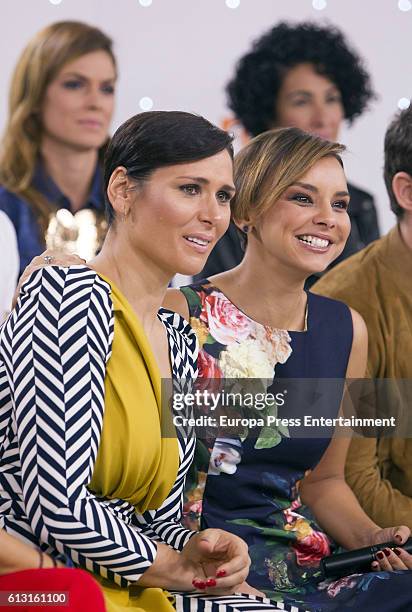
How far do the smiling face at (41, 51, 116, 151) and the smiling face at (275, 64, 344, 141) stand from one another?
0.56 meters

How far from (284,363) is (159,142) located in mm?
535

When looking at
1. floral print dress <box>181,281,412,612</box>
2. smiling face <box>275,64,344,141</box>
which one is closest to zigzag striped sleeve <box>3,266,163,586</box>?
floral print dress <box>181,281,412,612</box>

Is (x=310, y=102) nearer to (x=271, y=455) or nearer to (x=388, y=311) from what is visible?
(x=388, y=311)

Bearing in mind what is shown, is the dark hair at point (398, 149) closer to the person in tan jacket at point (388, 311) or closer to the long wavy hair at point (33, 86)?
the person in tan jacket at point (388, 311)

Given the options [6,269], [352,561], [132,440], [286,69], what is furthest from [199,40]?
[132,440]

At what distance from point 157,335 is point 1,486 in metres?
0.37

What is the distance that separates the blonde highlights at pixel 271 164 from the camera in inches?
76.0

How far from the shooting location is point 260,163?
196cm

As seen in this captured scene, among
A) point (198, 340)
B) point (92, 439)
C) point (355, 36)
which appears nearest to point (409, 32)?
point (355, 36)

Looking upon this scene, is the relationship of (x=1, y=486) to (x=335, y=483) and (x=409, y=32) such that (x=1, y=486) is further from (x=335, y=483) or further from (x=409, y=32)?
(x=409, y=32)

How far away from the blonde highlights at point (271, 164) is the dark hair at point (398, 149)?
0.81ft

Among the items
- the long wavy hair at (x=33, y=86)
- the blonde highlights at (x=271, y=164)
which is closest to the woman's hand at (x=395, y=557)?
the blonde highlights at (x=271, y=164)

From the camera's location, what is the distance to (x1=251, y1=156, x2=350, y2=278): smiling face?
1.94 metres

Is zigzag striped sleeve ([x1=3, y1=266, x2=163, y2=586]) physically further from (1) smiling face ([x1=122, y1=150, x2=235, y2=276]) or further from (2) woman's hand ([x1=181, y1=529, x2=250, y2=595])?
(1) smiling face ([x1=122, y1=150, x2=235, y2=276])
